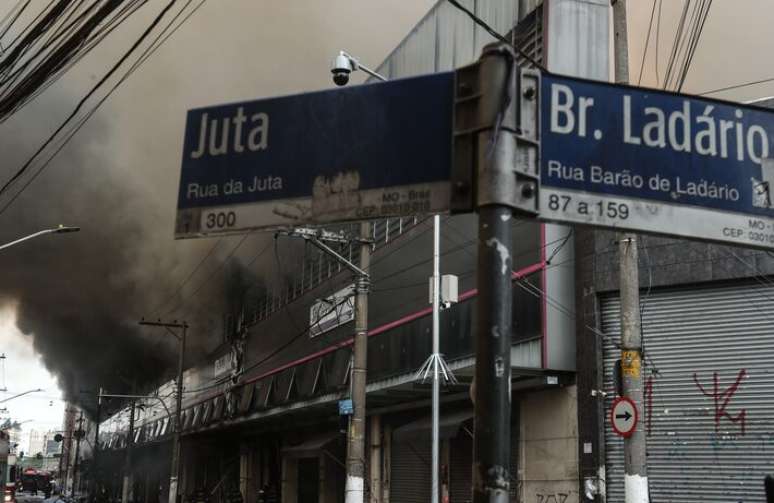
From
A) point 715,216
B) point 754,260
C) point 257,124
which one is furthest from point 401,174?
point 754,260

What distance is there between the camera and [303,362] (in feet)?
87.6

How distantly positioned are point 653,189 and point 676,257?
1088 centimetres

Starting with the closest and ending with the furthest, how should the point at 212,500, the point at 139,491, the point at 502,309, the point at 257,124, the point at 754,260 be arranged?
the point at 502,309, the point at 257,124, the point at 754,260, the point at 212,500, the point at 139,491

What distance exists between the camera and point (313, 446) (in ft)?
83.9

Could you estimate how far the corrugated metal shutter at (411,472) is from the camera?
778 inches

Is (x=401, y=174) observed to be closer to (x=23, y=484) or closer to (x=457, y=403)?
(x=457, y=403)

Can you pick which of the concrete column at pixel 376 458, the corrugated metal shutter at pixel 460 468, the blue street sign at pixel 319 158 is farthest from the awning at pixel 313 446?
the blue street sign at pixel 319 158

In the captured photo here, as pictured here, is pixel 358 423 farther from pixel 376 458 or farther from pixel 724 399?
pixel 376 458

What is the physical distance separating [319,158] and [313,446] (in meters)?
22.8

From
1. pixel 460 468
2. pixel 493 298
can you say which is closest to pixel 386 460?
pixel 460 468

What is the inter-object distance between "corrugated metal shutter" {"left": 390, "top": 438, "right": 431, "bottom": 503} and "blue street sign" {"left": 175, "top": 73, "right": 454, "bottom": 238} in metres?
15.8

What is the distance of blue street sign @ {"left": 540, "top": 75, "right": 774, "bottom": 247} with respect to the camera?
3605 millimetres

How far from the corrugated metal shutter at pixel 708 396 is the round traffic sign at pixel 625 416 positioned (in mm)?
4531

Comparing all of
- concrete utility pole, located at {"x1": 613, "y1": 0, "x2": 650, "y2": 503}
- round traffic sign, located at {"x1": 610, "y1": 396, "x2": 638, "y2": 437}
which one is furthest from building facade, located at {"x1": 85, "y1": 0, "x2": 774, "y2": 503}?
round traffic sign, located at {"x1": 610, "y1": 396, "x2": 638, "y2": 437}
